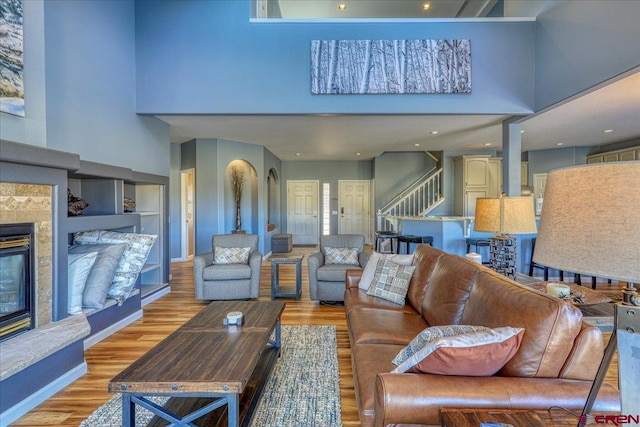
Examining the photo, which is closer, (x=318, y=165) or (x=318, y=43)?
(x=318, y=43)

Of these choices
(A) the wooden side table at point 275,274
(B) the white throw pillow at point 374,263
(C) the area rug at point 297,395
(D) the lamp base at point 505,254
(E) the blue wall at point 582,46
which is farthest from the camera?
(A) the wooden side table at point 275,274

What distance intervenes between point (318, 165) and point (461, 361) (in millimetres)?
8638

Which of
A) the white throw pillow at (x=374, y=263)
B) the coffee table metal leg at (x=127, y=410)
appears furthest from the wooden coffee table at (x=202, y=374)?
the white throw pillow at (x=374, y=263)

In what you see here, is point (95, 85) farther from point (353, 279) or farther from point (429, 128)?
point (429, 128)

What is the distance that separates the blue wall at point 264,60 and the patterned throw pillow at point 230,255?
1945 millimetres

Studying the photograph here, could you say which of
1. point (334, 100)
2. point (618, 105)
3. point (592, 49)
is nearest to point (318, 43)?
point (334, 100)

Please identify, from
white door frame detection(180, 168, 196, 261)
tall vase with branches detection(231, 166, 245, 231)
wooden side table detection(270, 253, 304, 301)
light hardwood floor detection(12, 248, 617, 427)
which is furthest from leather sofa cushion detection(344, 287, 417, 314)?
white door frame detection(180, 168, 196, 261)

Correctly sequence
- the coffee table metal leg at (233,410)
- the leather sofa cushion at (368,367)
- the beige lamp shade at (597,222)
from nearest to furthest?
the beige lamp shade at (597,222) → the leather sofa cushion at (368,367) → the coffee table metal leg at (233,410)

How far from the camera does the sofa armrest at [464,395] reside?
1.18m

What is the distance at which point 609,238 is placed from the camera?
31.8 inches

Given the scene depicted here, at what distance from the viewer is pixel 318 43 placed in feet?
13.7

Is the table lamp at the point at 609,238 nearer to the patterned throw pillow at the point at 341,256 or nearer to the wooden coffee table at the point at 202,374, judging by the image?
the wooden coffee table at the point at 202,374

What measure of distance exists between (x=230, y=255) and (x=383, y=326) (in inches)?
102

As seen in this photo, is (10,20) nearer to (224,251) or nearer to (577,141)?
(224,251)
